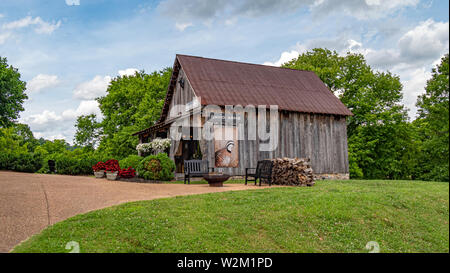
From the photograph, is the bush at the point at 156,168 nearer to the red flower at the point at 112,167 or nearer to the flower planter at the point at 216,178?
the red flower at the point at 112,167

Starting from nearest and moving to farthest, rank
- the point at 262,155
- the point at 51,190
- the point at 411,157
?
1. the point at 51,190
2. the point at 262,155
3. the point at 411,157

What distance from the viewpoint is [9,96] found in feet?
84.2

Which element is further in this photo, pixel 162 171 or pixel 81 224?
pixel 162 171

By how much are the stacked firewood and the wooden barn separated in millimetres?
3525

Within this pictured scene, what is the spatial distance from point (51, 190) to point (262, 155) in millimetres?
9358

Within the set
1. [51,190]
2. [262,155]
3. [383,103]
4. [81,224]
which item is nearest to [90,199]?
[51,190]

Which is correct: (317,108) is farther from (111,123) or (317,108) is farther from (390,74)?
(111,123)

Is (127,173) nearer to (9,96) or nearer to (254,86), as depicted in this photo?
(254,86)

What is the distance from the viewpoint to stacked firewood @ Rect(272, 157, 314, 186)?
12.0m

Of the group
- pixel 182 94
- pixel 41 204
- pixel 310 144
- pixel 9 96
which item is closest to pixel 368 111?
pixel 310 144

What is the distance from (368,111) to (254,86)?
42.9ft

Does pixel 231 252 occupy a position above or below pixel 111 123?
below

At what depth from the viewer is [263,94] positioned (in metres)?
17.8
